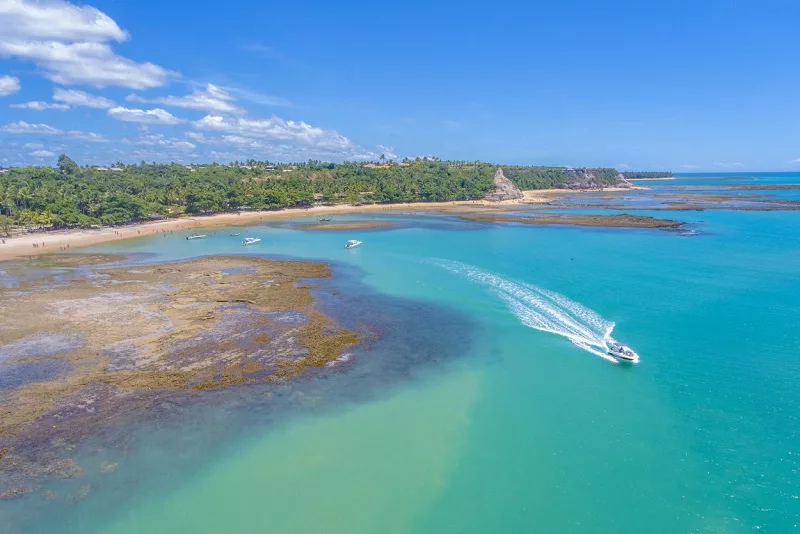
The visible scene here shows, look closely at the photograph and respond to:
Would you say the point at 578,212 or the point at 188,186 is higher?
the point at 188,186

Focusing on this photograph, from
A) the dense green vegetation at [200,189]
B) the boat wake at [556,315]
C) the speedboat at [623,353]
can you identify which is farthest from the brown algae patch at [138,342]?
the dense green vegetation at [200,189]

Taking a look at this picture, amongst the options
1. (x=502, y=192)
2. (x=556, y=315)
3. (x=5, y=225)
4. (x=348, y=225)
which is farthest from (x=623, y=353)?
(x=502, y=192)

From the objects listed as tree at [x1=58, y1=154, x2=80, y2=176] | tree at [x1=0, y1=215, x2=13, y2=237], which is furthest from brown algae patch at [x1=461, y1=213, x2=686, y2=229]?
tree at [x1=58, y1=154, x2=80, y2=176]

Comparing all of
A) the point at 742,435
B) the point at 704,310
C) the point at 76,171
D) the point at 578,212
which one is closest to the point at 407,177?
the point at 578,212

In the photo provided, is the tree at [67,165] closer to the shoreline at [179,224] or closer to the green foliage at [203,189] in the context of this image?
the green foliage at [203,189]

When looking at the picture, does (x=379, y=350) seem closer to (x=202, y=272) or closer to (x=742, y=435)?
(x=742, y=435)

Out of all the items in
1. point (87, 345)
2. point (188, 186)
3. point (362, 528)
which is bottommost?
point (362, 528)
